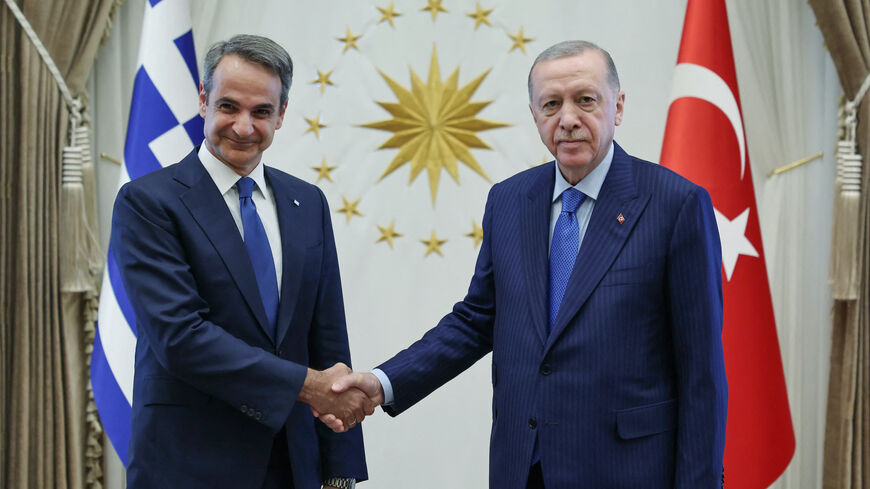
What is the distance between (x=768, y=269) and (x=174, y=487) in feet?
8.44

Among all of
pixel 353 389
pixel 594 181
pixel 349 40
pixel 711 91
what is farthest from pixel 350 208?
pixel 594 181

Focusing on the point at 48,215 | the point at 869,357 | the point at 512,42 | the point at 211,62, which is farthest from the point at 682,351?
the point at 48,215

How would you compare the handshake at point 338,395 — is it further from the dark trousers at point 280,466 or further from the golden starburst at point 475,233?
the golden starburst at point 475,233

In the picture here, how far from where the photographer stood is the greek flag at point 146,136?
316 centimetres

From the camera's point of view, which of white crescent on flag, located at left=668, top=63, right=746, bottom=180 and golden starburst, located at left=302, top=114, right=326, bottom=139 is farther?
golden starburst, located at left=302, top=114, right=326, bottom=139

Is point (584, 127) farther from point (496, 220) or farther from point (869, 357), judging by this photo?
point (869, 357)

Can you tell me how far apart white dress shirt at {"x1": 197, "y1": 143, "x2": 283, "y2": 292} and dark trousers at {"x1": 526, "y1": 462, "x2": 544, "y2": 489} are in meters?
0.67

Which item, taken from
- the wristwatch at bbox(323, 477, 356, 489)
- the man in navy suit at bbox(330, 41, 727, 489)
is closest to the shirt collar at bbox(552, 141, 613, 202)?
the man in navy suit at bbox(330, 41, 727, 489)

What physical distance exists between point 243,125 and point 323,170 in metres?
1.71

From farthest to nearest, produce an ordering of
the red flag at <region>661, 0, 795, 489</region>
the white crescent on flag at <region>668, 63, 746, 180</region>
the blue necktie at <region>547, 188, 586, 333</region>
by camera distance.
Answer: the white crescent on flag at <region>668, 63, 746, 180</region>, the red flag at <region>661, 0, 795, 489</region>, the blue necktie at <region>547, 188, 586, 333</region>

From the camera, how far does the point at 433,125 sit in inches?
145

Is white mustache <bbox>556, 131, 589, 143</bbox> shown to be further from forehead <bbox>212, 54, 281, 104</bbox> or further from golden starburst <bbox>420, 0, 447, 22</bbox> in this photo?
golden starburst <bbox>420, 0, 447, 22</bbox>

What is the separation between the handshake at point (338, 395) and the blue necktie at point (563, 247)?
0.52 m

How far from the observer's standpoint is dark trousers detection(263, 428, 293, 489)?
1945 mm
